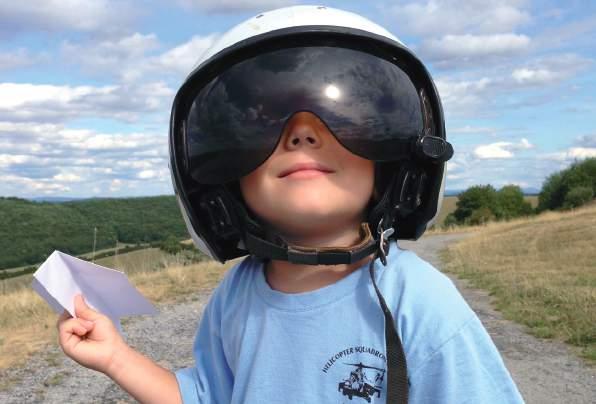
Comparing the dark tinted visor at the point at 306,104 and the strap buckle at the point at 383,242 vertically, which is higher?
the dark tinted visor at the point at 306,104

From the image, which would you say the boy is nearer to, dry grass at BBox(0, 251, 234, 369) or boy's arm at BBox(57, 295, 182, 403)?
boy's arm at BBox(57, 295, 182, 403)

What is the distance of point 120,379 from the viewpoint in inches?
70.7

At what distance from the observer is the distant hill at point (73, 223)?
2102cm

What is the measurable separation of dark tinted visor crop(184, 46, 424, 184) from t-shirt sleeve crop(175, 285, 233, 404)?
17.2 inches

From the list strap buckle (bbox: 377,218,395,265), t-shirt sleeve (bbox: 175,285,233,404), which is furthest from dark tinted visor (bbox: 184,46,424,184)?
t-shirt sleeve (bbox: 175,285,233,404)

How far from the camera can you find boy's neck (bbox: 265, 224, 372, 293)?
1.60 metres

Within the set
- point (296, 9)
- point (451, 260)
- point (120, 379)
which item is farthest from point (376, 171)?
point (451, 260)

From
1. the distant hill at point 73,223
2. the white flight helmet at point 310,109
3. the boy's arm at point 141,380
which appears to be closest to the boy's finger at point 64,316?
the boy's arm at point 141,380

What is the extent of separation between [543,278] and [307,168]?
9767 millimetres

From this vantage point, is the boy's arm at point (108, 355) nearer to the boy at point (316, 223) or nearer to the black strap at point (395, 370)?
the boy at point (316, 223)

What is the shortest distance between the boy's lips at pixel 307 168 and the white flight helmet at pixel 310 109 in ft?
0.24

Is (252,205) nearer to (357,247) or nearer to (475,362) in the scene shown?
(357,247)

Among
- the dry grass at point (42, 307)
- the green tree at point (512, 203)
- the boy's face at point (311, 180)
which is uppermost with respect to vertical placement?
the green tree at point (512, 203)

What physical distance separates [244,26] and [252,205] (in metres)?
0.49
